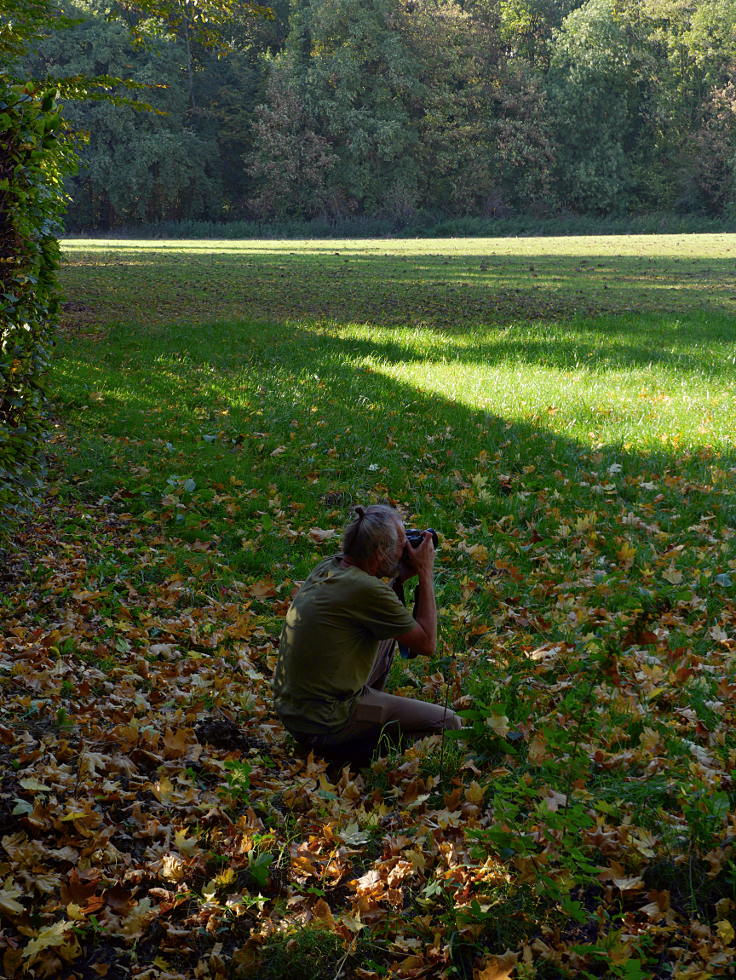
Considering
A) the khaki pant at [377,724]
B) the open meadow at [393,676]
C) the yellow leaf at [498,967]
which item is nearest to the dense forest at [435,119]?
the open meadow at [393,676]

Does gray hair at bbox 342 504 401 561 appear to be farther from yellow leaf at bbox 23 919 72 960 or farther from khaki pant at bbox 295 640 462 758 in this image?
yellow leaf at bbox 23 919 72 960

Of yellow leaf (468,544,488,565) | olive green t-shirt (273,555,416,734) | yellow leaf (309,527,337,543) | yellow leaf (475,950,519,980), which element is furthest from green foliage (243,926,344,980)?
yellow leaf (309,527,337,543)

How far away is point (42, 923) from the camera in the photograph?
310 cm

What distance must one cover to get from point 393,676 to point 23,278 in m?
3.69

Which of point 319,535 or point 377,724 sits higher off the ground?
point 319,535

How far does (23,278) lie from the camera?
5.87 meters

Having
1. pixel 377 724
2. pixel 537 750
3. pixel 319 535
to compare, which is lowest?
pixel 537 750

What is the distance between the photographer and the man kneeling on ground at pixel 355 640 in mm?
4137

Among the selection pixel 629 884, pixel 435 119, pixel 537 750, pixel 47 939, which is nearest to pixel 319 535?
pixel 537 750

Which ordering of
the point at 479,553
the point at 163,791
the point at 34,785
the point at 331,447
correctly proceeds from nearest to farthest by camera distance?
the point at 34,785 < the point at 163,791 < the point at 479,553 < the point at 331,447

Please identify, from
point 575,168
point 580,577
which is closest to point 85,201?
point 575,168

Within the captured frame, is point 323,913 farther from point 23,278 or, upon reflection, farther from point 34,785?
point 23,278

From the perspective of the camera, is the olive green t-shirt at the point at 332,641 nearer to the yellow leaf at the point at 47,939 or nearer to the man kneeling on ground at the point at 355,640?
the man kneeling on ground at the point at 355,640

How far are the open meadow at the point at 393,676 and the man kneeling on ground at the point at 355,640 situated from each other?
18 centimetres
